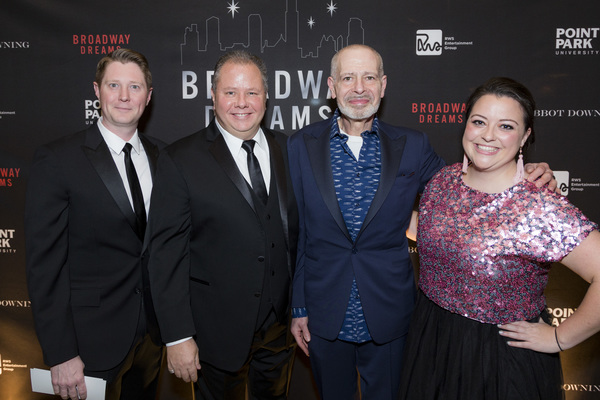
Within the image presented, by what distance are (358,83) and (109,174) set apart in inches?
45.0

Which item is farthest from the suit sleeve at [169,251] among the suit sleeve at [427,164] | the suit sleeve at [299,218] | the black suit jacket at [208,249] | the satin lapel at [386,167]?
the suit sleeve at [427,164]

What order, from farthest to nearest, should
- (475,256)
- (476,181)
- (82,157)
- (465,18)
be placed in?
(465,18) < (82,157) < (476,181) < (475,256)

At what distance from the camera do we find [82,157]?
181 centimetres

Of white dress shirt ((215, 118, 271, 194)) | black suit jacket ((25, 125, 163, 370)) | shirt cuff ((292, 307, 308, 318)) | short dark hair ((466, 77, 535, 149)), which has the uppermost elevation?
short dark hair ((466, 77, 535, 149))

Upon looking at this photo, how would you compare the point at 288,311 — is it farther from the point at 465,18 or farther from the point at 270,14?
the point at 465,18

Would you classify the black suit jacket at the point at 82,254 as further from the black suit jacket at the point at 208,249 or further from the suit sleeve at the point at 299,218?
the suit sleeve at the point at 299,218

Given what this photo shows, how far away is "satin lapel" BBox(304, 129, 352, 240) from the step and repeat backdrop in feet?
2.57

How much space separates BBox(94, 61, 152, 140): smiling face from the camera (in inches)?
74.7

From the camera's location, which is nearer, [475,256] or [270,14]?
[475,256]

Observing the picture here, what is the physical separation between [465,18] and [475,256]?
5.53 ft

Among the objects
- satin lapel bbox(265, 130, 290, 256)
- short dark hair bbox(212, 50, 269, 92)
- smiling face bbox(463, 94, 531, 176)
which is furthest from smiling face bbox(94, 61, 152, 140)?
smiling face bbox(463, 94, 531, 176)

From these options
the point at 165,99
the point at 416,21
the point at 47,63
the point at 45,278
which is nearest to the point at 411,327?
the point at 45,278

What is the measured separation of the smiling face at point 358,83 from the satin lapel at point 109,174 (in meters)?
1.02

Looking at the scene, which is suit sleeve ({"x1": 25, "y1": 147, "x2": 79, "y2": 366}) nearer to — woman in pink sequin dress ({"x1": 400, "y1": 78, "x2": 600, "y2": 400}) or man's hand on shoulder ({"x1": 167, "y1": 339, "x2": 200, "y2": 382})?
man's hand on shoulder ({"x1": 167, "y1": 339, "x2": 200, "y2": 382})
